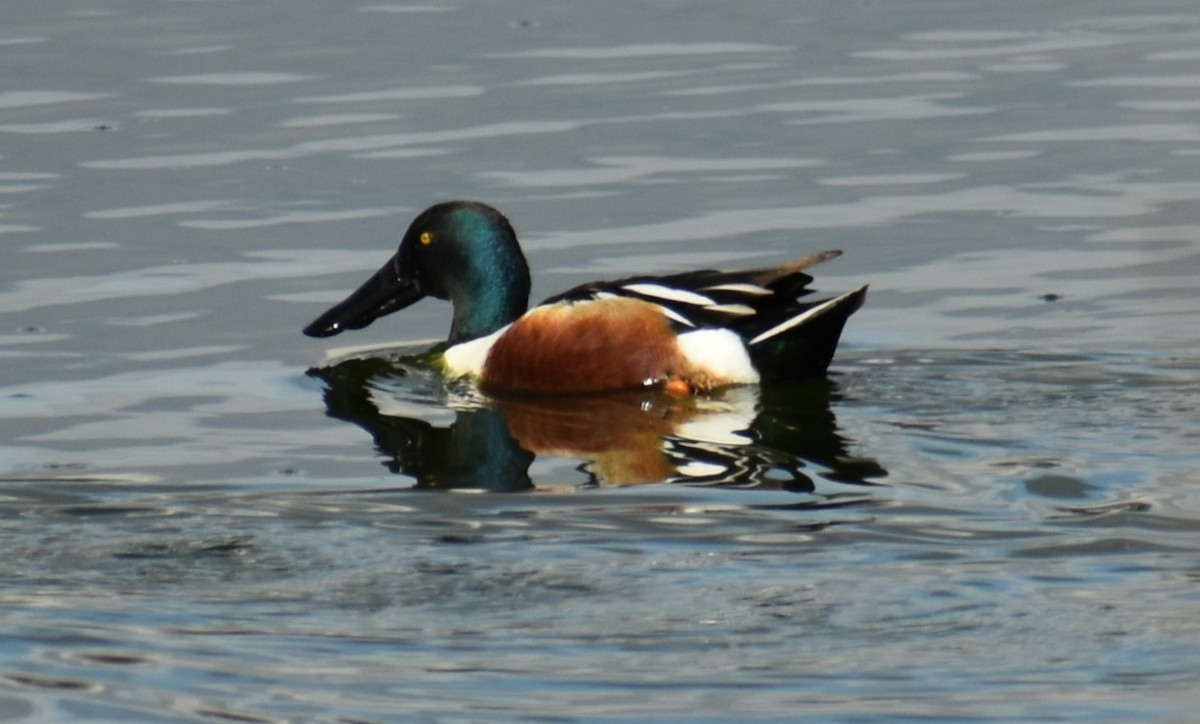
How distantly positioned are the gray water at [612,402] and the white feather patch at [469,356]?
201 millimetres

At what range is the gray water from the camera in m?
5.84

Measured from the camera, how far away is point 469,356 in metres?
10.3

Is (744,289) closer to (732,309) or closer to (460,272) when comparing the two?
(732,309)

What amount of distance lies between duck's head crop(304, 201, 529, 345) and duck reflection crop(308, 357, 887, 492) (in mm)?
467

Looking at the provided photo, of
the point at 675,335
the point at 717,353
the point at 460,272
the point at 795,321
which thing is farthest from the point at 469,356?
the point at 795,321

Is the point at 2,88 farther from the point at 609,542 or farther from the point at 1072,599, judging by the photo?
the point at 1072,599

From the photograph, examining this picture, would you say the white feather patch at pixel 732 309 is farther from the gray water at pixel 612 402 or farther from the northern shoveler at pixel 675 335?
the gray water at pixel 612 402

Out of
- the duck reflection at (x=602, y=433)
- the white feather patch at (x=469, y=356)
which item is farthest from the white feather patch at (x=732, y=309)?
the white feather patch at (x=469, y=356)

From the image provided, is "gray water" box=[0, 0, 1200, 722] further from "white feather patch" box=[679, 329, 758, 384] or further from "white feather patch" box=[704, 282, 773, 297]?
"white feather patch" box=[704, 282, 773, 297]

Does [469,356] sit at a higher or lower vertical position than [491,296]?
lower

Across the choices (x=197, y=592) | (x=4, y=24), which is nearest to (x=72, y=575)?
(x=197, y=592)

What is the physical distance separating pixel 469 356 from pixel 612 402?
3.03 feet

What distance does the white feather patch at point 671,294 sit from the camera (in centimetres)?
970

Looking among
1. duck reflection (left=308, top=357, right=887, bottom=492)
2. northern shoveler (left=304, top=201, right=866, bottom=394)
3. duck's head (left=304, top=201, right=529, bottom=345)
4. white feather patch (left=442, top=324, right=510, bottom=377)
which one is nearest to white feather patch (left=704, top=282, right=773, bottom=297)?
northern shoveler (left=304, top=201, right=866, bottom=394)
